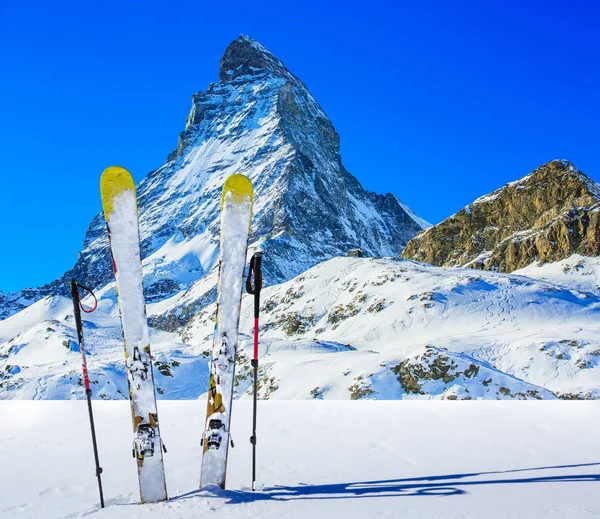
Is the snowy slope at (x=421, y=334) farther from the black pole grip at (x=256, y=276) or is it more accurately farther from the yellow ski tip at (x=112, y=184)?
the yellow ski tip at (x=112, y=184)

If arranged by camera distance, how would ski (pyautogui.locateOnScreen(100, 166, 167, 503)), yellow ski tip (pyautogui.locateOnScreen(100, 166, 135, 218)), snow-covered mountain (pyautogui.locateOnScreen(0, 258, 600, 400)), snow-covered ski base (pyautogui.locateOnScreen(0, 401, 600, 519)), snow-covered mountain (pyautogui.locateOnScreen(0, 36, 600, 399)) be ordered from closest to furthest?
snow-covered ski base (pyautogui.locateOnScreen(0, 401, 600, 519)) → ski (pyautogui.locateOnScreen(100, 166, 167, 503)) → yellow ski tip (pyautogui.locateOnScreen(100, 166, 135, 218)) → snow-covered mountain (pyautogui.locateOnScreen(0, 258, 600, 400)) → snow-covered mountain (pyautogui.locateOnScreen(0, 36, 600, 399))

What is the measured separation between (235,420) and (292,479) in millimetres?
5100

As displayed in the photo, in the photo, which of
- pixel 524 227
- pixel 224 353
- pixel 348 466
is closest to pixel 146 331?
pixel 224 353

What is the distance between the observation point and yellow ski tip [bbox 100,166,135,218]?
22.5ft

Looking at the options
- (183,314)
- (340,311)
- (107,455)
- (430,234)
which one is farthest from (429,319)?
(183,314)

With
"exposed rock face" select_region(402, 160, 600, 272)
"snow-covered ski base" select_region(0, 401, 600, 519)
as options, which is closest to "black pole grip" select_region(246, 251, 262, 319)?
"snow-covered ski base" select_region(0, 401, 600, 519)

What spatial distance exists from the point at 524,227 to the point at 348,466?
111510 mm

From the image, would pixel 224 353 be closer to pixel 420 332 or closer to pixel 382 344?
pixel 382 344

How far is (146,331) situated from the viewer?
692 centimetres

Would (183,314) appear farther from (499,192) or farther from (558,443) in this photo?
(558,443)

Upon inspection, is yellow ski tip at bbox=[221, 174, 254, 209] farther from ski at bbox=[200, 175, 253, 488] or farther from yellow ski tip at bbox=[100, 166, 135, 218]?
yellow ski tip at bbox=[100, 166, 135, 218]

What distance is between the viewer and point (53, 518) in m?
5.96

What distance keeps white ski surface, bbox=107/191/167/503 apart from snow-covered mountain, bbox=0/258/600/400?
3116 centimetres

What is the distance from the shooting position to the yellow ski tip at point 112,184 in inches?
270
